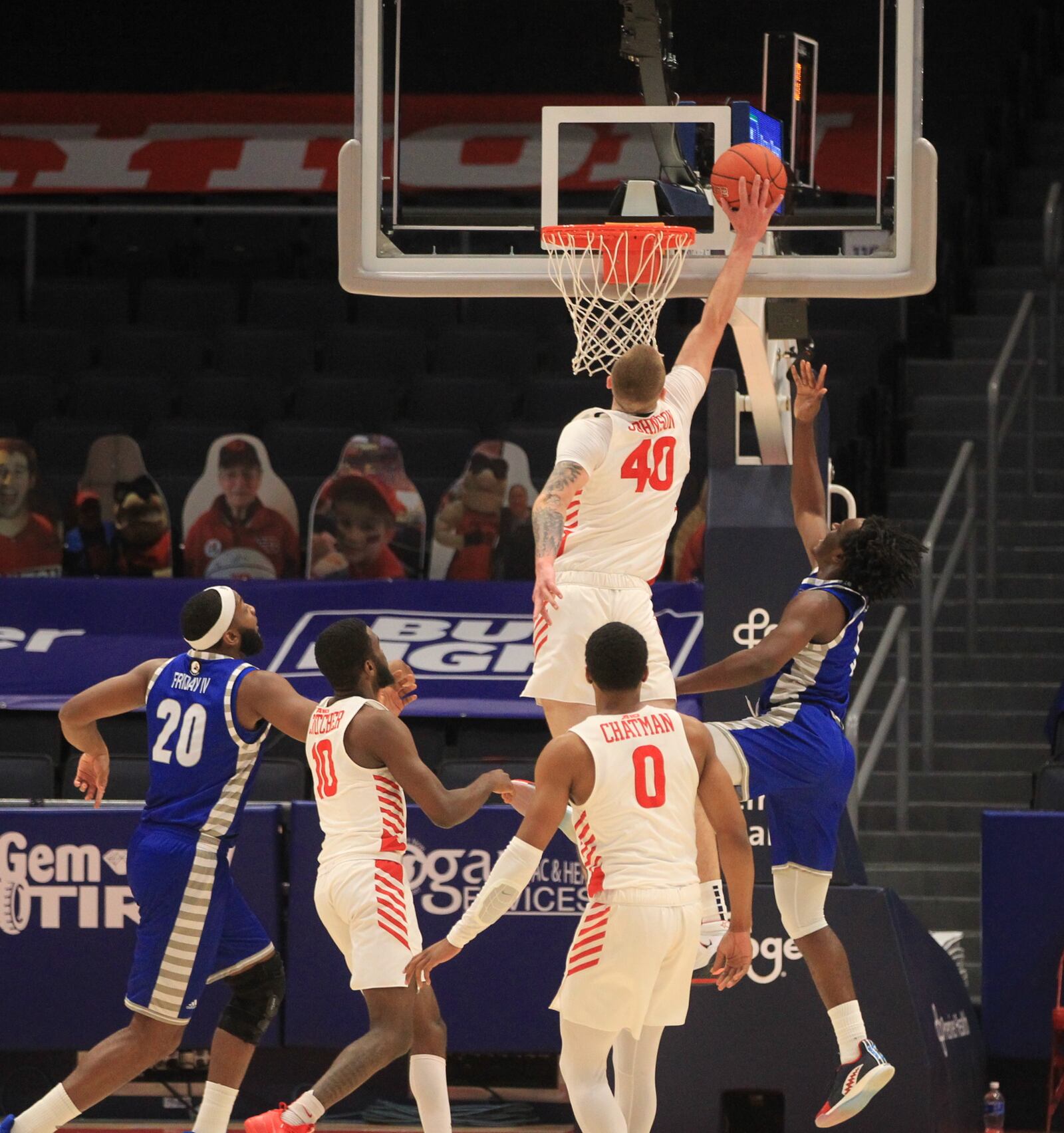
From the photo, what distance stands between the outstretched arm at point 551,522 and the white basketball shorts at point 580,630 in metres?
0.15

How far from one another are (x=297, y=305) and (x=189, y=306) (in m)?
0.87

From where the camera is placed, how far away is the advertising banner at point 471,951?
31.3 feet

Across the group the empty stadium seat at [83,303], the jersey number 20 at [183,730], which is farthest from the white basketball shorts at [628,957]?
the empty stadium seat at [83,303]

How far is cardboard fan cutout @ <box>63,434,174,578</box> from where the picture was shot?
1292 cm

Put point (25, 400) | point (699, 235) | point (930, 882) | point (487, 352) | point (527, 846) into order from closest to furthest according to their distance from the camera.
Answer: point (527, 846), point (699, 235), point (930, 882), point (25, 400), point (487, 352)

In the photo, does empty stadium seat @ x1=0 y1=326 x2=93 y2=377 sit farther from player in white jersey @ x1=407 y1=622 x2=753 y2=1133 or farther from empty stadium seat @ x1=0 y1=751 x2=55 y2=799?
player in white jersey @ x1=407 y1=622 x2=753 y2=1133

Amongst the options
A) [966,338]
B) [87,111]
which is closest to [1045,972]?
[966,338]

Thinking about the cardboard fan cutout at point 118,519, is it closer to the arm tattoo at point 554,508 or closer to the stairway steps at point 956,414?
the stairway steps at point 956,414

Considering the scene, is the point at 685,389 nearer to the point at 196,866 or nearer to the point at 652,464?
the point at 652,464

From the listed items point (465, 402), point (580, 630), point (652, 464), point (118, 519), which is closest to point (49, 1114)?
point (580, 630)

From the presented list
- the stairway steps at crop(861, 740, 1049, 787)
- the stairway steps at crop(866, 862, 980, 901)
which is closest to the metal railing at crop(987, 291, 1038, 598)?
the stairway steps at crop(861, 740, 1049, 787)

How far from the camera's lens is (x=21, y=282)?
17391 mm

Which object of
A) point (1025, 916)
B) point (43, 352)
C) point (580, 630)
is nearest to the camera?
point (580, 630)

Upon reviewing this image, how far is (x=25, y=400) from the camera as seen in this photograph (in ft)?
50.1
